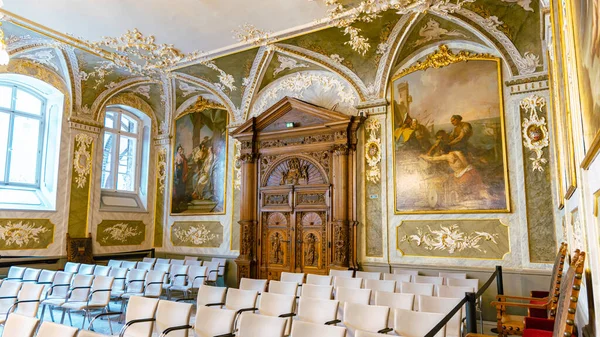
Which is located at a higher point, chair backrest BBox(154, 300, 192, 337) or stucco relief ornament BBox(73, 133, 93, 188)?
stucco relief ornament BBox(73, 133, 93, 188)

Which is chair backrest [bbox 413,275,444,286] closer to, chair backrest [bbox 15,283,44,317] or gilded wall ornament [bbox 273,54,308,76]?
gilded wall ornament [bbox 273,54,308,76]

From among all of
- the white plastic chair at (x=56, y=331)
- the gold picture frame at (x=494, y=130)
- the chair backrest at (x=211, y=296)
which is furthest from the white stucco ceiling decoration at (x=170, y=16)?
the white plastic chair at (x=56, y=331)

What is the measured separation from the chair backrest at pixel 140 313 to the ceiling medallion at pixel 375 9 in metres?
5.65

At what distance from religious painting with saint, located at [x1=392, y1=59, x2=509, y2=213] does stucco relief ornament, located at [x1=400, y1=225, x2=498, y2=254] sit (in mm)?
386

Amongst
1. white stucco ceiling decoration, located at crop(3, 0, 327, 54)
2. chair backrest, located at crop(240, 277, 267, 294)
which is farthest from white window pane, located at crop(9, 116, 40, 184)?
chair backrest, located at crop(240, 277, 267, 294)

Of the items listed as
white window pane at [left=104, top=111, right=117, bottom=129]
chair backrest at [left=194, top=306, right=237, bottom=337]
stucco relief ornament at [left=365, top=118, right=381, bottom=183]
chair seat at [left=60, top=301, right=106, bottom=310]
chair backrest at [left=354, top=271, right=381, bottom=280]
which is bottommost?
chair seat at [left=60, top=301, right=106, bottom=310]

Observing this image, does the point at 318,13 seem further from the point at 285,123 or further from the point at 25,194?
the point at 25,194

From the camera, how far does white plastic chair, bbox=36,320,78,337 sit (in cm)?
341

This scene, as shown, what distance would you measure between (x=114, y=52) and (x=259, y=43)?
3350 millimetres

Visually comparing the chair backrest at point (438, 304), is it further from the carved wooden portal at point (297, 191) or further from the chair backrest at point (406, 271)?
the carved wooden portal at point (297, 191)

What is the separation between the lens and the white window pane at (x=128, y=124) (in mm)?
12059

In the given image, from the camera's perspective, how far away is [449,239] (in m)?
8.00

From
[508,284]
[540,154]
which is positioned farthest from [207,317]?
[540,154]

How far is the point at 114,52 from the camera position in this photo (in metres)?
9.64
